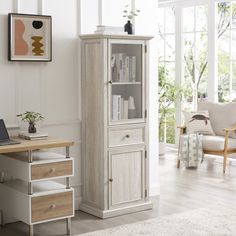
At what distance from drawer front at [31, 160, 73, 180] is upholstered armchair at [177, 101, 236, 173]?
304cm

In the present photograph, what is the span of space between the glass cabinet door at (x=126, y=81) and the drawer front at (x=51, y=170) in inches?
27.3

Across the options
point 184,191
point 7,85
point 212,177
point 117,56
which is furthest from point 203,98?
point 7,85

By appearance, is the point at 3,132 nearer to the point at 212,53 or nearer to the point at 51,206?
the point at 51,206

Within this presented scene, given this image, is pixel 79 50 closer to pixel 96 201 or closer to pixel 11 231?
pixel 96 201

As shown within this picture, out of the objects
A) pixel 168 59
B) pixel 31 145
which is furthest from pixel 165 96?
pixel 31 145

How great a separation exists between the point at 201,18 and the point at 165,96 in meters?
1.27

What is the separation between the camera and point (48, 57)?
15.7ft

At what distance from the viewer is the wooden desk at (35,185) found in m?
4.14

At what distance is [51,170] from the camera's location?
4246mm

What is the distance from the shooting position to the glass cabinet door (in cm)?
484

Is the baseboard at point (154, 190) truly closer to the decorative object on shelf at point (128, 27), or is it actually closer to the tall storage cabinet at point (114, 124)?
the tall storage cabinet at point (114, 124)

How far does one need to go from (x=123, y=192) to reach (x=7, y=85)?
1400mm

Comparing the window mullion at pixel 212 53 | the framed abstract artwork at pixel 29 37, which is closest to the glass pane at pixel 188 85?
the window mullion at pixel 212 53

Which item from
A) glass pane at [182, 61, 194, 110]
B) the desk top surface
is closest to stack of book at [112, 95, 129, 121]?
the desk top surface
